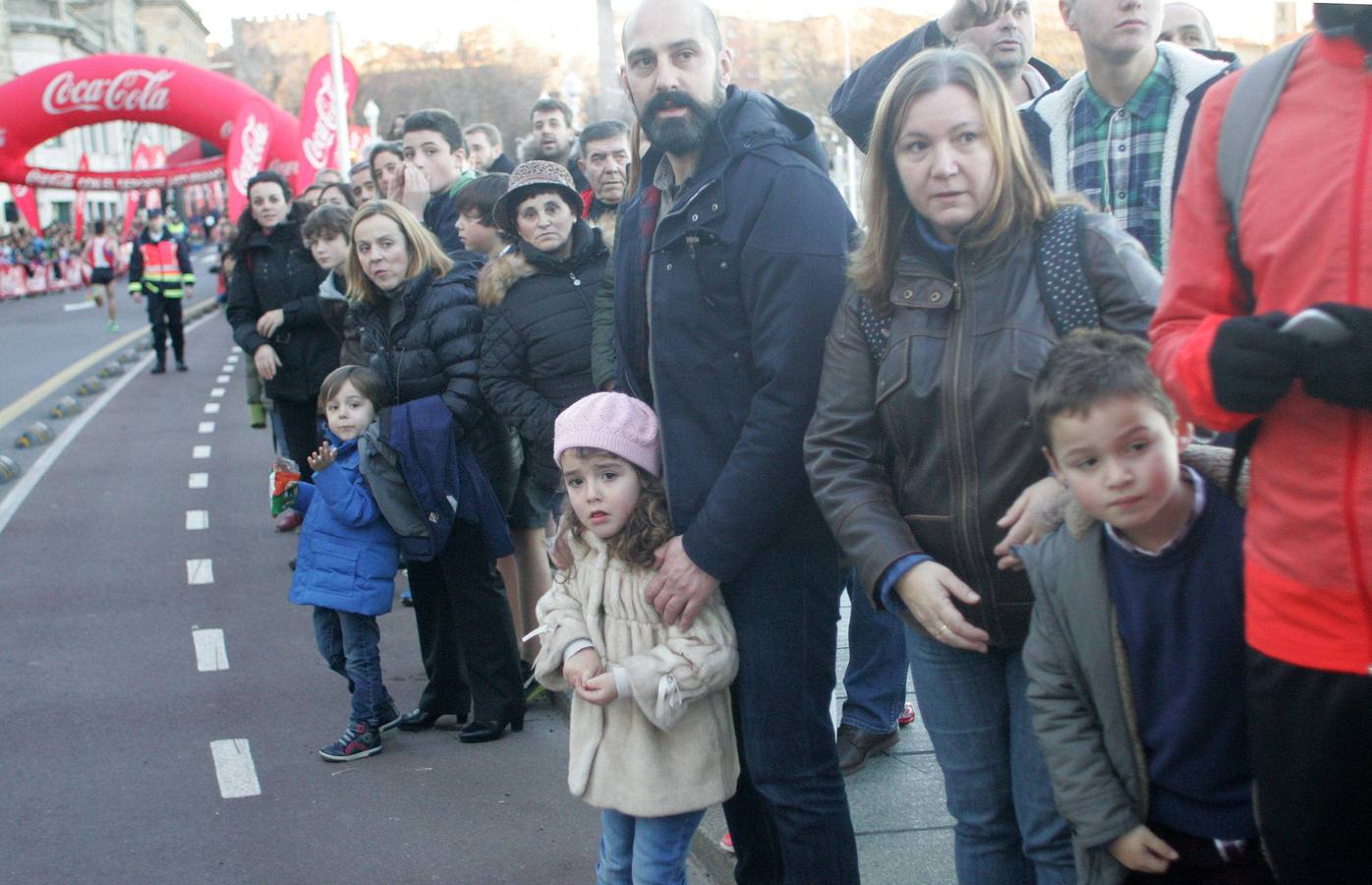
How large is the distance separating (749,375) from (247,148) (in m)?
17.3

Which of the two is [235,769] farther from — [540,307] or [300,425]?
[300,425]

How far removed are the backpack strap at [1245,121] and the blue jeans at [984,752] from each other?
1.02 m

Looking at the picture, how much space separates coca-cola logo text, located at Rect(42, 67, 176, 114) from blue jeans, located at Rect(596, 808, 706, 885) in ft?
63.3

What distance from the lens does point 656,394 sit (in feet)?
10.3

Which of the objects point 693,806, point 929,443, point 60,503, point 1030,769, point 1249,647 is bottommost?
point 60,503

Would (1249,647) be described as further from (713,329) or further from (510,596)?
(510,596)

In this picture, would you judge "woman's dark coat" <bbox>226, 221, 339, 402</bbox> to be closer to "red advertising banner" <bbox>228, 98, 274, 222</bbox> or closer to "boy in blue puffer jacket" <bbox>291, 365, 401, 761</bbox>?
"boy in blue puffer jacket" <bbox>291, 365, 401, 761</bbox>

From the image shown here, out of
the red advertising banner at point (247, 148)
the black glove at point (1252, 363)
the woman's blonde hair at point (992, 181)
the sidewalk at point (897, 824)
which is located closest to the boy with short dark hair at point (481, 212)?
the sidewalk at point (897, 824)

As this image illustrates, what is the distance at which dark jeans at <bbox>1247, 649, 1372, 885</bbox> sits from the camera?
1.83m

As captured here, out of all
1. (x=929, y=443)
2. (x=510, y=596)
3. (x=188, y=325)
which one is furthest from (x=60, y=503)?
(x=188, y=325)

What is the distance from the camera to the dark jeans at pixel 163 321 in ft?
62.4

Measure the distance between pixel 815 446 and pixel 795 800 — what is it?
2.73 feet

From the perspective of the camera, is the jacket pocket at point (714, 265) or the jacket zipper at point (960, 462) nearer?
the jacket zipper at point (960, 462)

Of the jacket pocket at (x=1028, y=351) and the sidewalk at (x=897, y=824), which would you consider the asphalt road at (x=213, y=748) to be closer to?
the sidewalk at (x=897, y=824)
